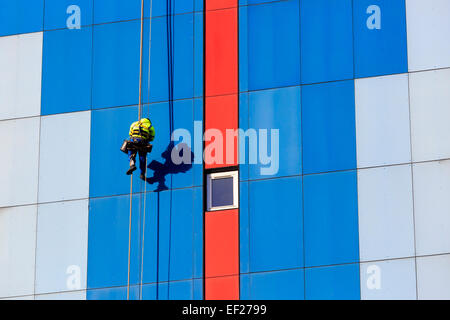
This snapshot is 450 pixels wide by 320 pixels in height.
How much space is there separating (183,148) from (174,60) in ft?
7.41

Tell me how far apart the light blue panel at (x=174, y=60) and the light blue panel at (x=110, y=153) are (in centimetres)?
76

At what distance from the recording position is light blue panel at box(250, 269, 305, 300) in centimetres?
3791

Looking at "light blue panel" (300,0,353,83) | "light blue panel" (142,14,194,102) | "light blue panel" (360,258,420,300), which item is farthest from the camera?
"light blue panel" (142,14,194,102)

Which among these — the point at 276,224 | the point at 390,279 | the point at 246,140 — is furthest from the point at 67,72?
the point at 390,279

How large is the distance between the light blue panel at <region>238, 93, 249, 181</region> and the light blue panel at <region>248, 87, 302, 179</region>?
0.10m

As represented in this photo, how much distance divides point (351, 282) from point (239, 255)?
2.81m

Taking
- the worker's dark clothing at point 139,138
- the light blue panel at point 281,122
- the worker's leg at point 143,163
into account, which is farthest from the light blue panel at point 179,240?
the light blue panel at point 281,122

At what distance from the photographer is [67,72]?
41344 mm

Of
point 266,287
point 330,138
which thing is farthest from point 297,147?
point 266,287

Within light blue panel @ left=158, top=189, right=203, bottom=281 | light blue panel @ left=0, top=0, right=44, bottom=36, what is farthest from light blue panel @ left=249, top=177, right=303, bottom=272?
light blue panel @ left=0, top=0, right=44, bottom=36

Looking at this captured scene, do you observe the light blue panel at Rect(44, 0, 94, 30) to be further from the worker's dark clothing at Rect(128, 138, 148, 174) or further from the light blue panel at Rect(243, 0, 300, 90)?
the light blue panel at Rect(243, 0, 300, 90)

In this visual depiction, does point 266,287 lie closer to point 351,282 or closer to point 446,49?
point 351,282

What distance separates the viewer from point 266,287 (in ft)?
125

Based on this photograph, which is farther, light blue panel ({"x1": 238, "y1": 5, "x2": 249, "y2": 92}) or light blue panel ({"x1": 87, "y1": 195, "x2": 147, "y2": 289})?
light blue panel ({"x1": 238, "y1": 5, "x2": 249, "y2": 92})
